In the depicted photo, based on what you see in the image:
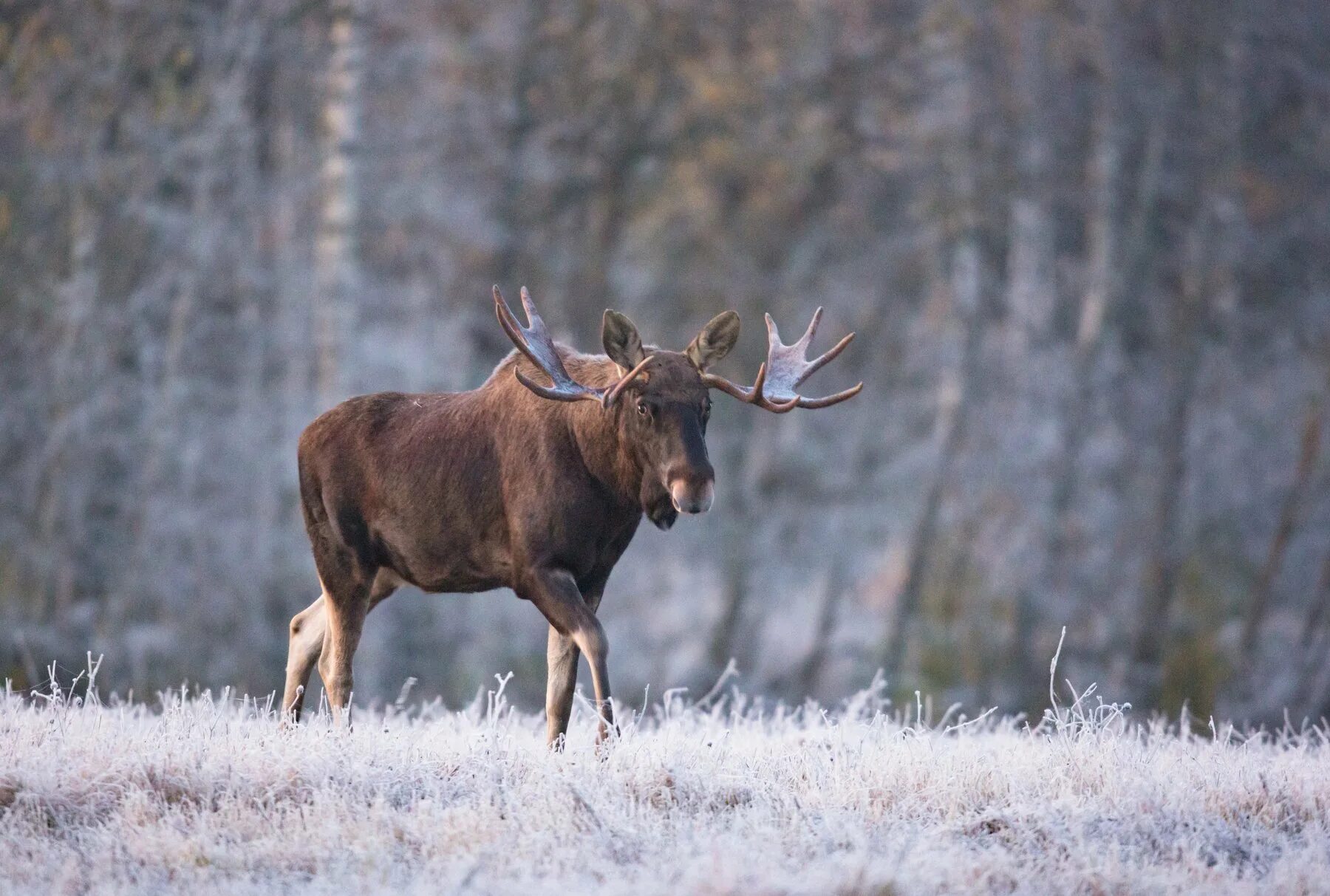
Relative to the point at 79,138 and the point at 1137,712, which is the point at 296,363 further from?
the point at 1137,712

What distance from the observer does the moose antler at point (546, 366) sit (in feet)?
26.5

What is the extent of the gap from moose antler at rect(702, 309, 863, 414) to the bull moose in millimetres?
16

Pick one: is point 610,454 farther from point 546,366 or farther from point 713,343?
point 713,343

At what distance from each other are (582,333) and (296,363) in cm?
388

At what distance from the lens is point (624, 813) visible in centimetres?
689

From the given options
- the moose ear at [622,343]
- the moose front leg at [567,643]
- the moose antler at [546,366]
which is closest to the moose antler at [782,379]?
the moose ear at [622,343]

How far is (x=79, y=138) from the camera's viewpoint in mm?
18281

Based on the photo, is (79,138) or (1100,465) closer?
(79,138)

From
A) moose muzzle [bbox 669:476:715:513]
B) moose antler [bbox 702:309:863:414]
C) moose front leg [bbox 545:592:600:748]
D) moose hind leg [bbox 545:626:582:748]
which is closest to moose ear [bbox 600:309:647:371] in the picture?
moose antler [bbox 702:309:863:414]

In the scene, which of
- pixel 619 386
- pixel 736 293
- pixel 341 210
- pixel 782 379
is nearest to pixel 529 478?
pixel 619 386

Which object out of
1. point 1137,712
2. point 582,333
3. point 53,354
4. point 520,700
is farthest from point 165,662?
point 1137,712

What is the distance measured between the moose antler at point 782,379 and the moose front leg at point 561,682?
1.20 meters

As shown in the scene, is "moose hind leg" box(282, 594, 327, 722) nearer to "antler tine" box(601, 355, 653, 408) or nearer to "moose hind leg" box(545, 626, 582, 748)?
"moose hind leg" box(545, 626, 582, 748)

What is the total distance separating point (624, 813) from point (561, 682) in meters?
1.52
